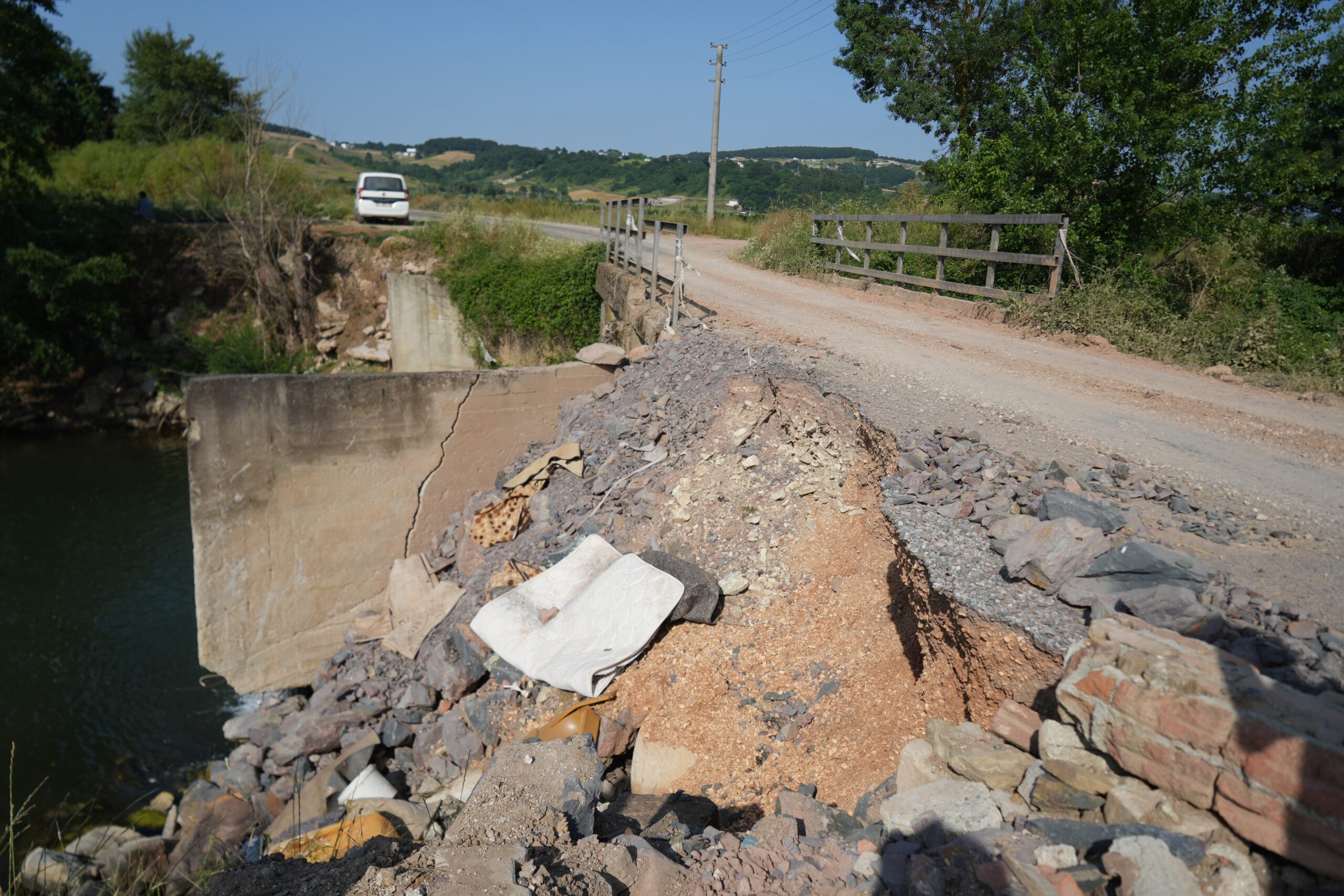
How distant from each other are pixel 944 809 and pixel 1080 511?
187 cm

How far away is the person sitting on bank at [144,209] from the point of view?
19766mm

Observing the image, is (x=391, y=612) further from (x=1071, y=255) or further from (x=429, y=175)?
(x=429, y=175)

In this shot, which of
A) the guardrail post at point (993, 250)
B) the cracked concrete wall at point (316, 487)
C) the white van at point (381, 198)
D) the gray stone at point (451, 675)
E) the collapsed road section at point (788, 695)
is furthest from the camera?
the white van at point (381, 198)

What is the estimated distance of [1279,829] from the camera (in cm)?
232

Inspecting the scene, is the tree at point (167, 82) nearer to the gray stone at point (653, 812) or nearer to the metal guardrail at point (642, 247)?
the metal guardrail at point (642, 247)

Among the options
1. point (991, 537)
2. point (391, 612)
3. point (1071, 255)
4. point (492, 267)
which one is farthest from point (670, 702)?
point (492, 267)

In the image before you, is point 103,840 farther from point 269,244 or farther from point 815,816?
point 269,244

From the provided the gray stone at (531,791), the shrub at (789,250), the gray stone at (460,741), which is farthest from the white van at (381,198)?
the gray stone at (531,791)

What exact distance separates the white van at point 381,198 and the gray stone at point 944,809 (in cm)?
2122

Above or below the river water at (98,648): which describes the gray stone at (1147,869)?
above

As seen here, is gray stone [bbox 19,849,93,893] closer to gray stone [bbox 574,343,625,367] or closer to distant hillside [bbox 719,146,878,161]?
gray stone [bbox 574,343,625,367]

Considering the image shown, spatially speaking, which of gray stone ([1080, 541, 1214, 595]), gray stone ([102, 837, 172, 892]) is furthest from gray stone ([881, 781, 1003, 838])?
gray stone ([102, 837, 172, 892])

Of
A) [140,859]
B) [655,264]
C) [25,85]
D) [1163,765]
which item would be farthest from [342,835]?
[25,85]

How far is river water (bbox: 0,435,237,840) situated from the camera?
793 cm
